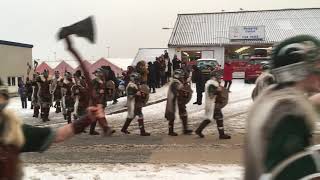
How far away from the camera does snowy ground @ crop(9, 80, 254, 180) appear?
7.65m

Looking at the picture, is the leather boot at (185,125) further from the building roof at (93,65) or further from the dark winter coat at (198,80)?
the building roof at (93,65)

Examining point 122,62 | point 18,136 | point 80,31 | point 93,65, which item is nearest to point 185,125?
point 80,31

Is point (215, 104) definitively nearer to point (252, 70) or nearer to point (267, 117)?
point (267, 117)

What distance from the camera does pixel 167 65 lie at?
26266mm

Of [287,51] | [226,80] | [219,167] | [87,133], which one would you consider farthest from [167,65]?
[287,51]

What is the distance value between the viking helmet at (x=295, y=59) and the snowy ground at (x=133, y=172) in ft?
16.0

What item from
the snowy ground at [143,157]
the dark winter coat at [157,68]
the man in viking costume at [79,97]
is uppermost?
the dark winter coat at [157,68]

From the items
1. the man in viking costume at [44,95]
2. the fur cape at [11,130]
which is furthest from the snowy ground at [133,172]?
the man in viking costume at [44,95]

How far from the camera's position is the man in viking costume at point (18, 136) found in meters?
3.11

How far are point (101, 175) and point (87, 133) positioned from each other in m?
5.27

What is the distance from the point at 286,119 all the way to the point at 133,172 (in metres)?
5.65

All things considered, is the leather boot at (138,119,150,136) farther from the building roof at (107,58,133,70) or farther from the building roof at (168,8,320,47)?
the building roof at (107,58,133,70)

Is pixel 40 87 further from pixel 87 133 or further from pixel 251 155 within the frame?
pixel 251 155

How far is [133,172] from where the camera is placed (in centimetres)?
779
